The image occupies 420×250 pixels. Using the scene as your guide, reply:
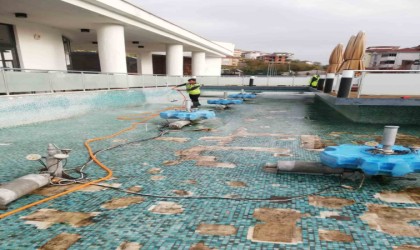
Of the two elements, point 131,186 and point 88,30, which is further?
point 88,30

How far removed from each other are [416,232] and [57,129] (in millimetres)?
9155

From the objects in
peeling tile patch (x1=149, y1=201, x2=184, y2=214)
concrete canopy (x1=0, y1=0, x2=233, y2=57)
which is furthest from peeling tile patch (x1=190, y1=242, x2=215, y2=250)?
concrete canopy (x1=0, y1=0, x2=233, y2=57)

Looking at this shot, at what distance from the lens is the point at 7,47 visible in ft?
47.3

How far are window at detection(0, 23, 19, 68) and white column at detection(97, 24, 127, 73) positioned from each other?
480cm

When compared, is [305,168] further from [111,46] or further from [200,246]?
[111,46]

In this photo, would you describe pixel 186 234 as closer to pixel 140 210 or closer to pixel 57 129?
pixel 140 210

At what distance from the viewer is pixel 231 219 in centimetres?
284

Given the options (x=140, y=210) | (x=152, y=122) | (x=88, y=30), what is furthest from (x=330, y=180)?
(x=88, y=30)

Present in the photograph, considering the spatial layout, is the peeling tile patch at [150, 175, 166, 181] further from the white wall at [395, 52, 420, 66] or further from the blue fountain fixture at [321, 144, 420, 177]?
the white wall at [395, 52, 420, 66]

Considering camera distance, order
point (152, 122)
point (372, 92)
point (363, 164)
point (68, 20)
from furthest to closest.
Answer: point (68, 20), point (152, 122), point (372, 92), point (363, 164)

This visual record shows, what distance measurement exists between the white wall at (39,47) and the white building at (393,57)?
7630cm

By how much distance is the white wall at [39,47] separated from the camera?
14961mm

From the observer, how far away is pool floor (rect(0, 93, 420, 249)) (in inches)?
97.3

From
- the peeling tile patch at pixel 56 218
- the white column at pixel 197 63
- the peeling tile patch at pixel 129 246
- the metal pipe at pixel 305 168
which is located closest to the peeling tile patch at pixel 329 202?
the metal pipe at pixel 305 168
